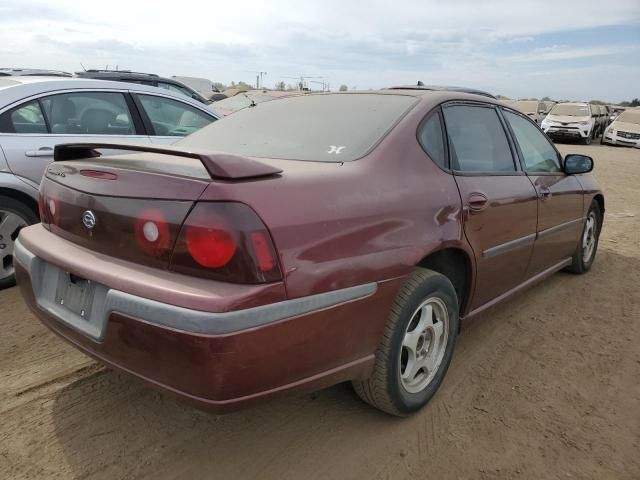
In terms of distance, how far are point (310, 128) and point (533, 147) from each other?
6.11 ft

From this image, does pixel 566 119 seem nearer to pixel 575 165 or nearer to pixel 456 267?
pixel 575 165

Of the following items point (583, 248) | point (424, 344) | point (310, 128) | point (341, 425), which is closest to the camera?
point (341, 425)

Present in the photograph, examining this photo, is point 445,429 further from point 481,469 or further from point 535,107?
point 535,107

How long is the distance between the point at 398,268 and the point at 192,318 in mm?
907

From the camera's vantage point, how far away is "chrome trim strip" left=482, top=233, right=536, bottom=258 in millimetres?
2854

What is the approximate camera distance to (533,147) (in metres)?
3.66

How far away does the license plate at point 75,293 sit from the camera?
6.53 feet

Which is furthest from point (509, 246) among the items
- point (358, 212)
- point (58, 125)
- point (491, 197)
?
point (58, 125)

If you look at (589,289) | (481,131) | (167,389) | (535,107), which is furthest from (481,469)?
(535,107)

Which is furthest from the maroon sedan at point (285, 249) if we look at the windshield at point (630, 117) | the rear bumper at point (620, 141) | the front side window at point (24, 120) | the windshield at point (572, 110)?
the windshield at point (630, 117)

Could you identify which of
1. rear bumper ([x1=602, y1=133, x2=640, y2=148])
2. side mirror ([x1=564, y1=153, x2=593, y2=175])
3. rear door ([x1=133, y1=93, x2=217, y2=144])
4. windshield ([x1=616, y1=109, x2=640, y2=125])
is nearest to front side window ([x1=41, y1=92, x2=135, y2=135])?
→ rear door ([x1=133, y1=93, x2=217, y2=144])

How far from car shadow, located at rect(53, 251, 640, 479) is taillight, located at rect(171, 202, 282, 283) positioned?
0.60 m

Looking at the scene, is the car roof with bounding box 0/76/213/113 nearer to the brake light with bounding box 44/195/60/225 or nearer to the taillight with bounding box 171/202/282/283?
the brake light with bounding box 44/195/60/225

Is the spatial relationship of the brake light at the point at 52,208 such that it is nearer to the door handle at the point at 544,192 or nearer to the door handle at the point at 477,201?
the door handle at the point at 477,201
